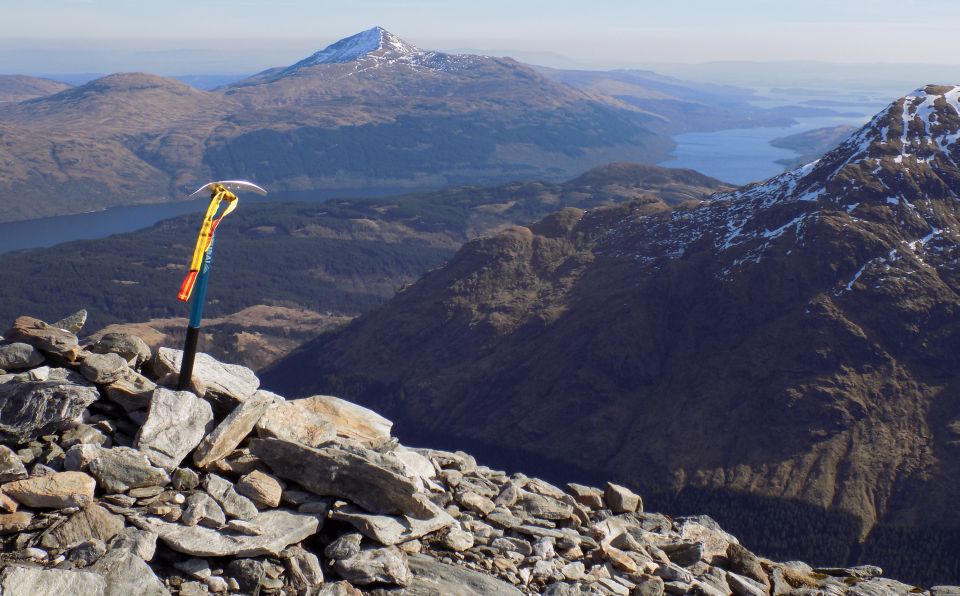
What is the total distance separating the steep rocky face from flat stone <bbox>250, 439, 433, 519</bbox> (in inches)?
4214

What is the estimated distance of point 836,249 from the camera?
15950 cm

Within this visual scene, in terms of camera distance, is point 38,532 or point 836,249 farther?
point 836,249

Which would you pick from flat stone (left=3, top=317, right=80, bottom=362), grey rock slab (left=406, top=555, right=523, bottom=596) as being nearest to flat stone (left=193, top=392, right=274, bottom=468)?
flat stone (left=3, top=317, right=80, bottom=362)

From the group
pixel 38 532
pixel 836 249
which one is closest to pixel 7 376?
pixel 38 532

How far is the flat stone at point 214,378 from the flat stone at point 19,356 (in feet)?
10.4

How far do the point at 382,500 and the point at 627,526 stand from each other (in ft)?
29.5

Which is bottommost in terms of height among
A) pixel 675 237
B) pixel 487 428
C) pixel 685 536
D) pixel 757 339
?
pixel 487 428

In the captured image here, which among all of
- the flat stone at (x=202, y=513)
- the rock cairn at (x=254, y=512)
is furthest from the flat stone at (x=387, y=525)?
Result: the flat stone at (x=202, y=513)

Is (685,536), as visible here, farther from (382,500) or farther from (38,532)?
(38,532)

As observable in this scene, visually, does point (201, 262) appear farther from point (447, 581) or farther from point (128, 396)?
point (447, 581)

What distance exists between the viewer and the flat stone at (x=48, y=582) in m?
16.3

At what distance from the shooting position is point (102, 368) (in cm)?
2470

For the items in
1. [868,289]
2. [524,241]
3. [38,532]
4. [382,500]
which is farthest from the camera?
[524,241]

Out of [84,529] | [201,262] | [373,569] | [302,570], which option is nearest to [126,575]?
[84,529]
